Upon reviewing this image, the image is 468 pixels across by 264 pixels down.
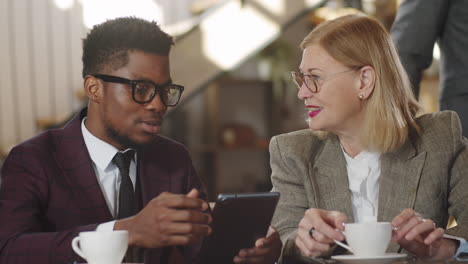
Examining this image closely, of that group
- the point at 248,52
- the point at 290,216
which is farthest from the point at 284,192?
the point at 248,52

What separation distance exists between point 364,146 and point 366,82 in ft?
0.61

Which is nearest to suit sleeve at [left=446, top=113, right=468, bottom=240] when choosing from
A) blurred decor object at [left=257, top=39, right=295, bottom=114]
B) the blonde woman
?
the blonde woman

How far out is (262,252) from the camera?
151cm

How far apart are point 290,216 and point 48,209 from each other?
667 millimetres

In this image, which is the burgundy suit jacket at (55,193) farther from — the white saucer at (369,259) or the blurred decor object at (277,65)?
the blurred decor object at (277,65)

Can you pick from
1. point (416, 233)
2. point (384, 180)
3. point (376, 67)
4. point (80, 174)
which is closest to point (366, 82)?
point (376, 67)

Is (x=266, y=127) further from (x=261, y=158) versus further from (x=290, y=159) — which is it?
(x=290, y=159)

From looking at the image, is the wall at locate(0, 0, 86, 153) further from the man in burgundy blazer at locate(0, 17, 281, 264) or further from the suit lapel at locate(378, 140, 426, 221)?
the suit lapel at locate(378, 140, 426, 221)

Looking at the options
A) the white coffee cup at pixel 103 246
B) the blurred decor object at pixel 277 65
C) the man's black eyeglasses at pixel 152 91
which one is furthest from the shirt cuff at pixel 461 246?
the blurred decor object at pixel 277 65

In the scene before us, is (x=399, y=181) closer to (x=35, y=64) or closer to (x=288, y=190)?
(x=288, y=190)

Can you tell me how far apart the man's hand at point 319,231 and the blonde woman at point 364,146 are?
0.29 m

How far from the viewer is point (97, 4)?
538 centimetres

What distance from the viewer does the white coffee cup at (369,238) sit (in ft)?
4.38

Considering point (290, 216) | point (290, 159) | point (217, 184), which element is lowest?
point (217, 184)
